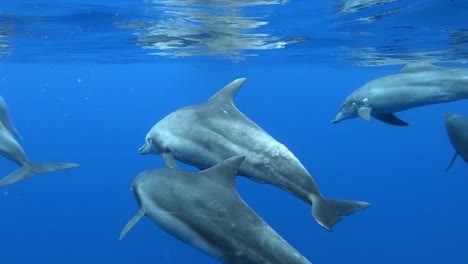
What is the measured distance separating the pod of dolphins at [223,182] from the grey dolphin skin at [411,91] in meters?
1.59

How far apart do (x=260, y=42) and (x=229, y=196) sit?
49.5ft

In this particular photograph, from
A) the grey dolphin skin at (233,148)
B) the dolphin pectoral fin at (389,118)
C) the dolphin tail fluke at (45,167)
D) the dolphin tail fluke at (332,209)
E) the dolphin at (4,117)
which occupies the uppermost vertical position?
the grey dolphin skin at (233,148)

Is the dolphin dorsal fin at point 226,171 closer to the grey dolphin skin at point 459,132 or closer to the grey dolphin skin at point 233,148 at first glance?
the grey dolphin skin at point 233,148

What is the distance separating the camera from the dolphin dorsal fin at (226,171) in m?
5.16

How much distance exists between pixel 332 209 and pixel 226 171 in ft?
3.88

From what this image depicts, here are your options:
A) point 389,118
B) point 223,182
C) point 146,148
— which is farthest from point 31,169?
point 389,118

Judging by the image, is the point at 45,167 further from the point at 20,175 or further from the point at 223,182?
the point at 223,182

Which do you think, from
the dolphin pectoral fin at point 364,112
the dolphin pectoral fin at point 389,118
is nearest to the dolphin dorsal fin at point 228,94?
the dolphin pectoral fin at point 364,112

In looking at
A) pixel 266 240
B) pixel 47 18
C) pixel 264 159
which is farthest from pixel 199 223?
pixel 47 18

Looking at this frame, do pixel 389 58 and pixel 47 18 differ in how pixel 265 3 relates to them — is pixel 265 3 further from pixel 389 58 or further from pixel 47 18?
pixel 389 58

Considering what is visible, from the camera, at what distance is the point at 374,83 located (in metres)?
9.75

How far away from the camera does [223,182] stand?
5230 millimetres

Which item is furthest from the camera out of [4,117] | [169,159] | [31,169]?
[4,117]

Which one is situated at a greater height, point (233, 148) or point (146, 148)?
point (233, 148)
